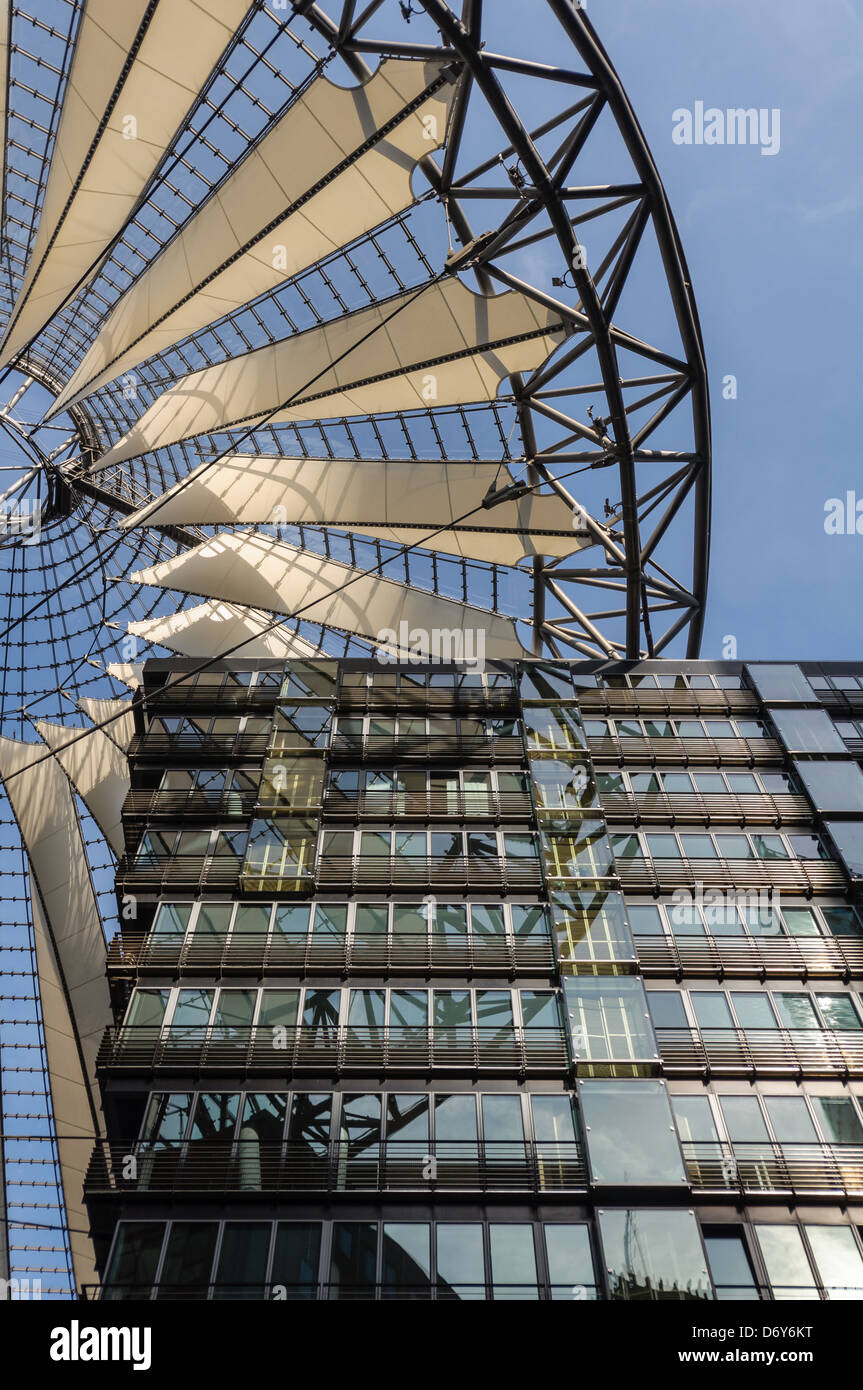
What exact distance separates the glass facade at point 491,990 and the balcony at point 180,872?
0.21ft

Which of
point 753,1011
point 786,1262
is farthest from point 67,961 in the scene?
point 786,1262

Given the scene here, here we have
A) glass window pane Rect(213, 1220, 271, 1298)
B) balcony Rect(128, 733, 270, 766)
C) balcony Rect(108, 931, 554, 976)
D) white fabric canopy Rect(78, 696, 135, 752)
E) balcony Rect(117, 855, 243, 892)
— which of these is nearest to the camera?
glass window pane Rect(213, 1220, 271, 1298)

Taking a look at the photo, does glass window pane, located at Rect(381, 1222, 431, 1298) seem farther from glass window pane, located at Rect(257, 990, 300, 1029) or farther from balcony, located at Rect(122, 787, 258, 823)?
balcony, located at Rect(122, 787, 258, 823)

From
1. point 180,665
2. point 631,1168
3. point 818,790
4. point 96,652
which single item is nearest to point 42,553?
point 96,652

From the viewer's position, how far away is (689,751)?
2447cm

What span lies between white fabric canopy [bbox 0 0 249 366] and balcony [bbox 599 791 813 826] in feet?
52.6

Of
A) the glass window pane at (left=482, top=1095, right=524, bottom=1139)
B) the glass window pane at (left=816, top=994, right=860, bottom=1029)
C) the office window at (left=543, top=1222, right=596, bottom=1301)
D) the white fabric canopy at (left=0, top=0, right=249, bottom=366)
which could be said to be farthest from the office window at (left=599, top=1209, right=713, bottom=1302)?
the white fabric canopy at (left=0, top=0, right=249, bottom=366)

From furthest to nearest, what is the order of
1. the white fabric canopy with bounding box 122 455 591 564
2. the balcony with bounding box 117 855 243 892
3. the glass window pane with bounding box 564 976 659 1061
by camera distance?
the white fabric canopy with bounding box 122 455 591 564 → the balcony with bounding box 117 855 243 892 → the glass window pane with bounding box 564 976 659 1061

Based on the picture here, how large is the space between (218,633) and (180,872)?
1534 centimetres

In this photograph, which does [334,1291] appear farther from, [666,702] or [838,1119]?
[666,702]

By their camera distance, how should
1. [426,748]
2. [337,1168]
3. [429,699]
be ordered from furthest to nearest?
[429,699], [426,748], [337,1168]

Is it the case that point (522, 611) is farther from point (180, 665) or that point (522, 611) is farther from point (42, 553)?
point (42, 553)

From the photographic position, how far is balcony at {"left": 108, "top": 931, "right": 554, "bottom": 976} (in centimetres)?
1883

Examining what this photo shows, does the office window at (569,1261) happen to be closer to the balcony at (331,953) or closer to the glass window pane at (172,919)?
the balcony at (331,953)
